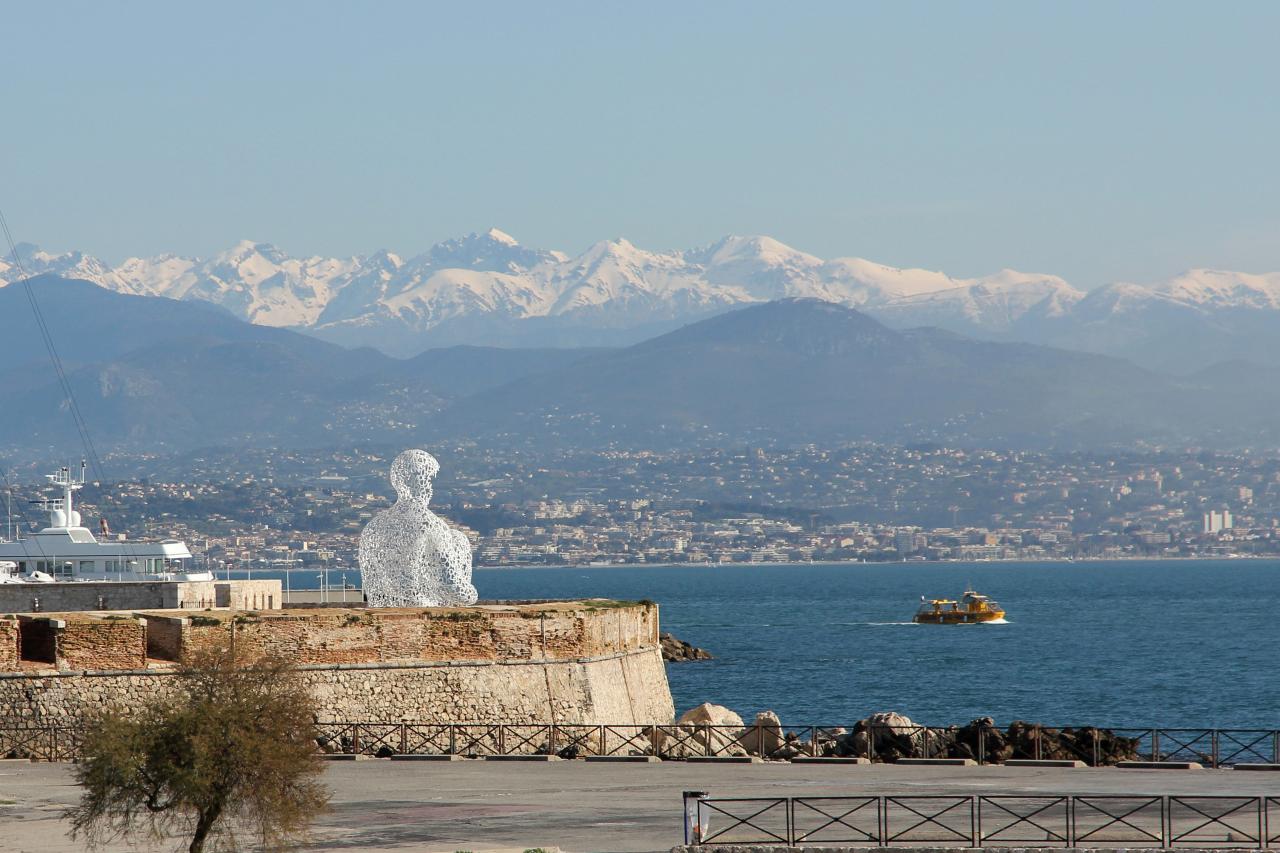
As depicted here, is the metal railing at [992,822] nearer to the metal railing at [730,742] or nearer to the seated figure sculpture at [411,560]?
the metal railing at [730,742]

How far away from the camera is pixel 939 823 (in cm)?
2425

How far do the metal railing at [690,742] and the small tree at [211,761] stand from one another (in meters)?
12.9

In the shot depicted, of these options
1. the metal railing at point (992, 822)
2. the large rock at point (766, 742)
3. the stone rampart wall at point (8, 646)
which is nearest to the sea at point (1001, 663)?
the large rock at point (766, 742)

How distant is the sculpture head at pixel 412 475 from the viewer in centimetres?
4753

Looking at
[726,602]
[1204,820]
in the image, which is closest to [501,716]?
[1204,820]

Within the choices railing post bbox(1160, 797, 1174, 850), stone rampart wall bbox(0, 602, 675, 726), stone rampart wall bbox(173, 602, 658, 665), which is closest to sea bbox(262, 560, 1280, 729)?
stone rampart wall bbox(0, 602, 675, 726)

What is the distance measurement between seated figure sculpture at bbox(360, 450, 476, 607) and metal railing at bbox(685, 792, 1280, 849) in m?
20.8

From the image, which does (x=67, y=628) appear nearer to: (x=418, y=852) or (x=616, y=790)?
(x=616, y=790)

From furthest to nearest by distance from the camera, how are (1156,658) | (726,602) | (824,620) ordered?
1. (726,602)
2. (824,620)
3. (1156,658)

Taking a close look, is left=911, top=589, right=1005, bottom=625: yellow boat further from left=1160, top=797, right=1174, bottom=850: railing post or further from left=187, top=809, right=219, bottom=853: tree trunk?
left=187, top=809, right=219, bottom=853: tree trunk

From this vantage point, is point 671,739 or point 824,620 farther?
point 824,620

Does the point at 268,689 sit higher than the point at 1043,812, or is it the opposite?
the point at 268,689

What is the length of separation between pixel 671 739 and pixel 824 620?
90.9 m

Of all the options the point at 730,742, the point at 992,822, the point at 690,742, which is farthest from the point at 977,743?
the point at 992,822
